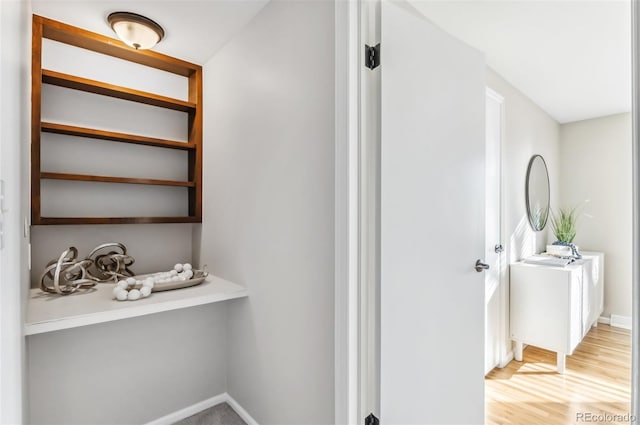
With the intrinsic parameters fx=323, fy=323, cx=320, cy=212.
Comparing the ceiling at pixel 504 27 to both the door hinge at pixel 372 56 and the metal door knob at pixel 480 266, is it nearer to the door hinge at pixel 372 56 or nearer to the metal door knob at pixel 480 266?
the door hinge at pixel 372 56

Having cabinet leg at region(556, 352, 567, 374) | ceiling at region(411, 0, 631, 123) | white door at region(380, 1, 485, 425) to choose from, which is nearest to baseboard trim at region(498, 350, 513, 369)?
cabinet leg at region(556, 352, 567, 374)

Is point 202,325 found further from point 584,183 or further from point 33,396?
point 584,183

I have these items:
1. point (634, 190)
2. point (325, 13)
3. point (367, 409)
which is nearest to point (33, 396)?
point (367, 409)

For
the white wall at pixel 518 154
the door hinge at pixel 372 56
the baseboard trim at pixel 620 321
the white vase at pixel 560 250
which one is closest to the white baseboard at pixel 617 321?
the baseboard trim at pixel 620 321

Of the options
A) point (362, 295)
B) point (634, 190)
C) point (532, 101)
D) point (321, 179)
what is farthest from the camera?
point (532, 101)

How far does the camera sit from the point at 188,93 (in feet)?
7.82

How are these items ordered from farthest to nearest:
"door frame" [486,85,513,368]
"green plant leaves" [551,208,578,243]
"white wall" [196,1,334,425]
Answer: "green plant leaves" [551,208,578,243] < "door frame" [486,85,513,368] < "white wall" [196,1,334,425]

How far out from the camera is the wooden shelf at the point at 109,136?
178 centimetres

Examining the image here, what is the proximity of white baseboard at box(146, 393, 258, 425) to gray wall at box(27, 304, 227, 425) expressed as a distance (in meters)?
0.02

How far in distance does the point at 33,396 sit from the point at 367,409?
5.27ft

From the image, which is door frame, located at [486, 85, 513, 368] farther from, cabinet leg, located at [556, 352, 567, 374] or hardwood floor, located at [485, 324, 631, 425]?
cabinet leg, located at [556, 352, 567, 374]

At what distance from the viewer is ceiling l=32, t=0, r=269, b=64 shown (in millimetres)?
1641

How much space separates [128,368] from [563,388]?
9.43 ft

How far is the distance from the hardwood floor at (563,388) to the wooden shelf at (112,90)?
2.84 m
